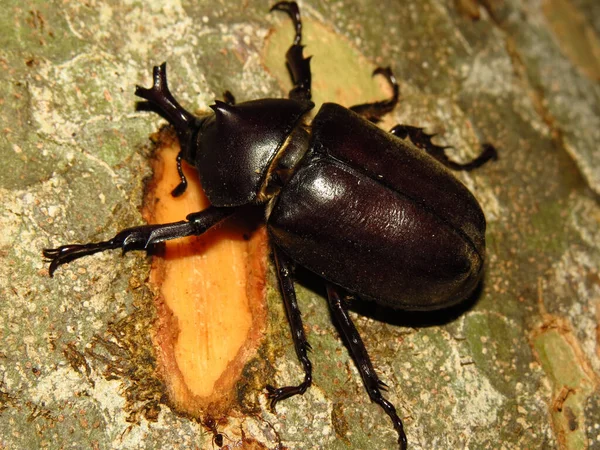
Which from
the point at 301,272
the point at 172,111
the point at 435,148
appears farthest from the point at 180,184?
the point at 435,148

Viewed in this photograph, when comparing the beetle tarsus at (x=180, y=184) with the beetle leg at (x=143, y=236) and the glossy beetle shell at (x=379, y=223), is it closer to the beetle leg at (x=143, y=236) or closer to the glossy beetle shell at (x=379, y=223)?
the beetle leg at (x=143, y=236)

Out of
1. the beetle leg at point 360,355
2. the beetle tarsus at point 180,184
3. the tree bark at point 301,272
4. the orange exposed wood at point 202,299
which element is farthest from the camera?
the beetle tarsus at point 180,184

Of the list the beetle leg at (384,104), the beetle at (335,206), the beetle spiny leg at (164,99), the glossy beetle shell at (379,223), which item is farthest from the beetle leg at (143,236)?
the beetle leg at (384,104)

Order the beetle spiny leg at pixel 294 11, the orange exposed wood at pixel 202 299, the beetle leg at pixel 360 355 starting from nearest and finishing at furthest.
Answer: the orange exposed wood at pixel 202 299 < the beetle leg at pixel 360 355 < the beetle spiny leg at pixel 294 11

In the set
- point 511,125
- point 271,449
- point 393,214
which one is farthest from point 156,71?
point 511,125

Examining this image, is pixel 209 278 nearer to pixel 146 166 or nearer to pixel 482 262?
pixel 146 166

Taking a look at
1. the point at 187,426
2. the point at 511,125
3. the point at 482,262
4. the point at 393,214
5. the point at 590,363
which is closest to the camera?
the point at 187,426

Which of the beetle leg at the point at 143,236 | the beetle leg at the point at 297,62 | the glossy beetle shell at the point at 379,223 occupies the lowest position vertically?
the beetle leg at the point at 143,236
